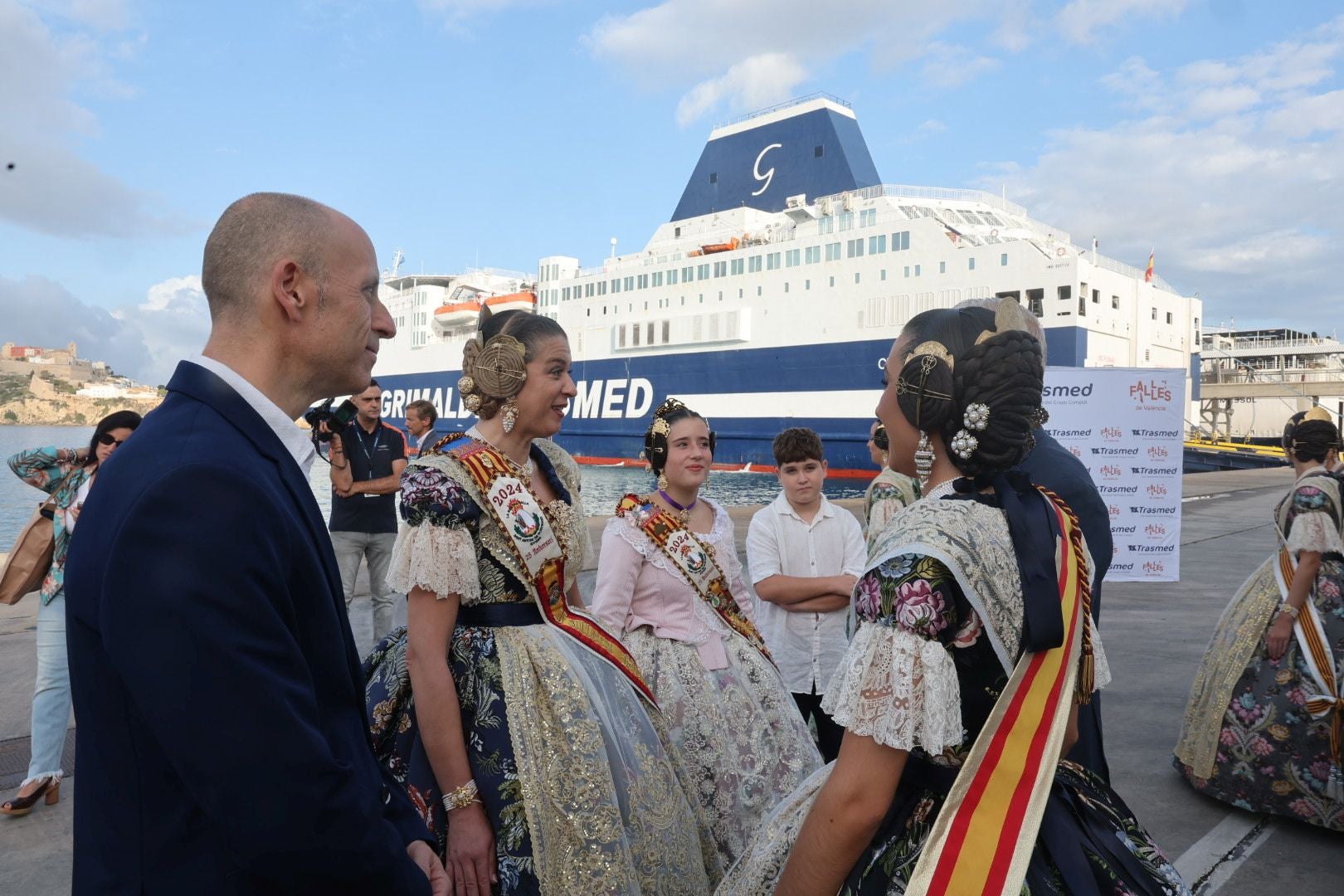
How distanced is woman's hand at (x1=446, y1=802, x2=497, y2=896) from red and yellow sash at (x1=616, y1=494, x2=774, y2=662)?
49.2 inches

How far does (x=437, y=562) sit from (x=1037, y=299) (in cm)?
2299

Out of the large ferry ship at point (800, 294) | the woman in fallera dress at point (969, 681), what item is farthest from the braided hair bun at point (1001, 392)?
the large ferry ship at point (800, 294)

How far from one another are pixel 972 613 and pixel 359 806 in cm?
91

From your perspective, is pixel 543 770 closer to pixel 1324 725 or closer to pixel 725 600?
pixel 725 600

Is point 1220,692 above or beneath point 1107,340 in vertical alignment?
beneath

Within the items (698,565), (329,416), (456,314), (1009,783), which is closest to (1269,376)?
(456,314)

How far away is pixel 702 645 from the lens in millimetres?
2904

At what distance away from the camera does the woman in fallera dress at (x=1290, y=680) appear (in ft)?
11.4

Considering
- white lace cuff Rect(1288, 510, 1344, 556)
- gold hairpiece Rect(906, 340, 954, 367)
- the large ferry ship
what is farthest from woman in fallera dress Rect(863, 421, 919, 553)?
the large ferry ship

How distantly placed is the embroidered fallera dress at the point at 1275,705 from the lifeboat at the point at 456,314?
3558 centimetres

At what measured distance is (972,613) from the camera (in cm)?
133

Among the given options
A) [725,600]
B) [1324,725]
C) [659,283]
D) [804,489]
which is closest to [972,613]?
[725,600]

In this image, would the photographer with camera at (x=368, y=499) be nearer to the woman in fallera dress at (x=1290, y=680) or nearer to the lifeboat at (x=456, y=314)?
the woman in fallera dress at (x=1290, y=680)

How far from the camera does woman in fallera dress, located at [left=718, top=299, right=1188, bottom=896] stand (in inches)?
51.0
